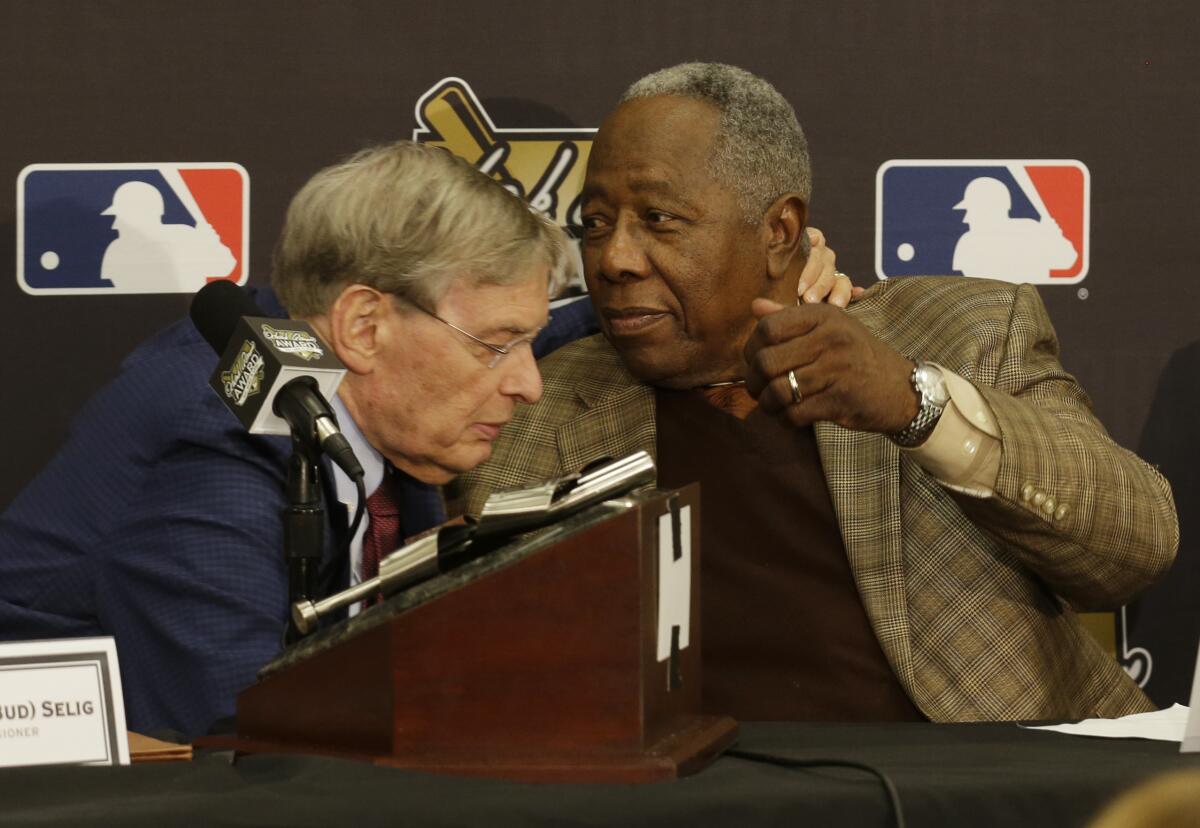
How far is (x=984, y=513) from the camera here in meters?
2.16

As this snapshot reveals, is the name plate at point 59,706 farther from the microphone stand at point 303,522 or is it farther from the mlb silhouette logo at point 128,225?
the mlb silhouette logo at point 128,225

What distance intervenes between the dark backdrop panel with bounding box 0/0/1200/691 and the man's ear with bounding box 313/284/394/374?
0.65 metres

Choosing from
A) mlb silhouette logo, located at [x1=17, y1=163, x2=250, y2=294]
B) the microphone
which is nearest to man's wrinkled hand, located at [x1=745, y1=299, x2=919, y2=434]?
the microphone

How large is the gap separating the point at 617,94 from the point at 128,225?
33.5 inches

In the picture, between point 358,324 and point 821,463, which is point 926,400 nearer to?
point 821,463

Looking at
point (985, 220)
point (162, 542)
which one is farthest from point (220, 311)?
point (985, 220)

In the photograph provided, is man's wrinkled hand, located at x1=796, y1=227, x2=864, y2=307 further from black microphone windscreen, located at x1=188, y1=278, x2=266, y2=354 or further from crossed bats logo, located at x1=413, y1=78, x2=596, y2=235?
black microphone windscreen, located at x1=188, y1=278, x2=266, y2=354

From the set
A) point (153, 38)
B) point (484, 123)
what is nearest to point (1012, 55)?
point (484, 123)

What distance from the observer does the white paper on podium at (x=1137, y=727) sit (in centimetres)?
149

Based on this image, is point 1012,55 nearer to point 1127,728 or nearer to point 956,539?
point 956,539

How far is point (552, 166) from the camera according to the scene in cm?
271

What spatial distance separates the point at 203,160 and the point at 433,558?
4.85 feet

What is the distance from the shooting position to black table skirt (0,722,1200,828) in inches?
45.3

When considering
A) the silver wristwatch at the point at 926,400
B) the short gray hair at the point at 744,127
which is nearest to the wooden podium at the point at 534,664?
the silver wristwatch at the point at 926,400
